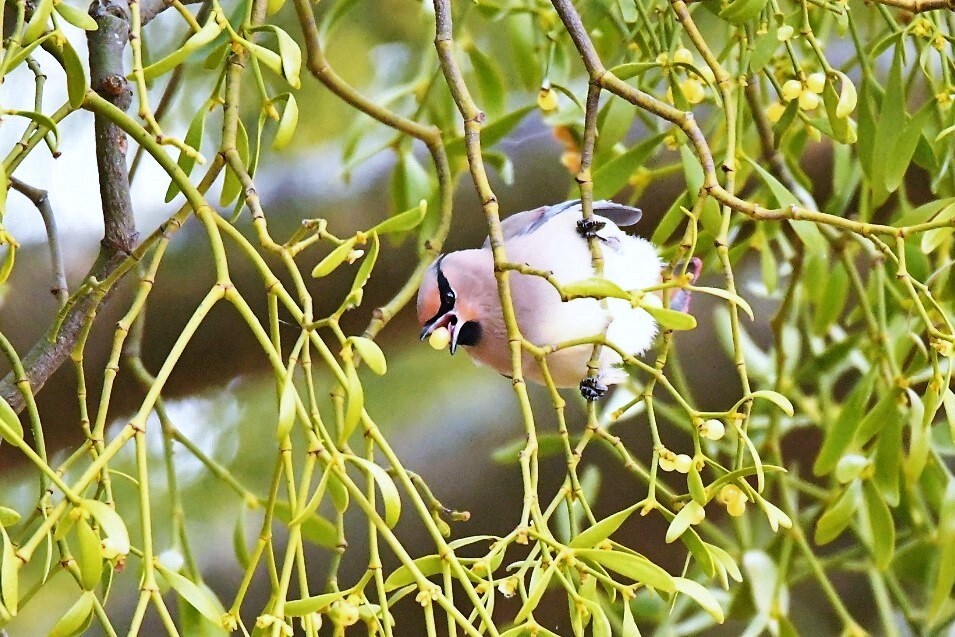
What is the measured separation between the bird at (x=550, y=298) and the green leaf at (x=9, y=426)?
14.9 inches

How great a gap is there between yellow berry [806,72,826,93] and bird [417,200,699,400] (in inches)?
7.4

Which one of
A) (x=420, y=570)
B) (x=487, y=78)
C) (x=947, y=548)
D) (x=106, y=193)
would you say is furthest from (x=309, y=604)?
(x=487, y=78)

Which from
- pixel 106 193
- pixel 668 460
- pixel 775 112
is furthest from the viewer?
pixel 775 112

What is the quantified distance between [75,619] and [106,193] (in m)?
0.25

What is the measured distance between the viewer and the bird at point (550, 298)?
723 millimetres

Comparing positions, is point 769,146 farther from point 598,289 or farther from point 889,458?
point 598,289

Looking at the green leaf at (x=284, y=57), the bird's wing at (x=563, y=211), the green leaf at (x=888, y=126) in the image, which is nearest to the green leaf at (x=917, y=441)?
the green leaf at (x=888, y=126)

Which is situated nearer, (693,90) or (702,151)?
(702,151)

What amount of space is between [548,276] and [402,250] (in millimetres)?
669

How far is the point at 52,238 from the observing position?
2.05ft

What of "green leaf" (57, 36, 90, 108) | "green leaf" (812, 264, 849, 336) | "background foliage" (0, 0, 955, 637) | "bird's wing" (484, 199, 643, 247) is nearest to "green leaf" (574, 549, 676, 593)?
"background foliage" (0, 0, 955, 637)

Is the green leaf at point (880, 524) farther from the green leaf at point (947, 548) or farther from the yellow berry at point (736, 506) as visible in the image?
the yellow berry at point (736, 506)

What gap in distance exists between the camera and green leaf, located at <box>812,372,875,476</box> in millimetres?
656

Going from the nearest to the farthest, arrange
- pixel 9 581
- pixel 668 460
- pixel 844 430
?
pixel 9 581 < pixel 668 460 < pixel 844 430
